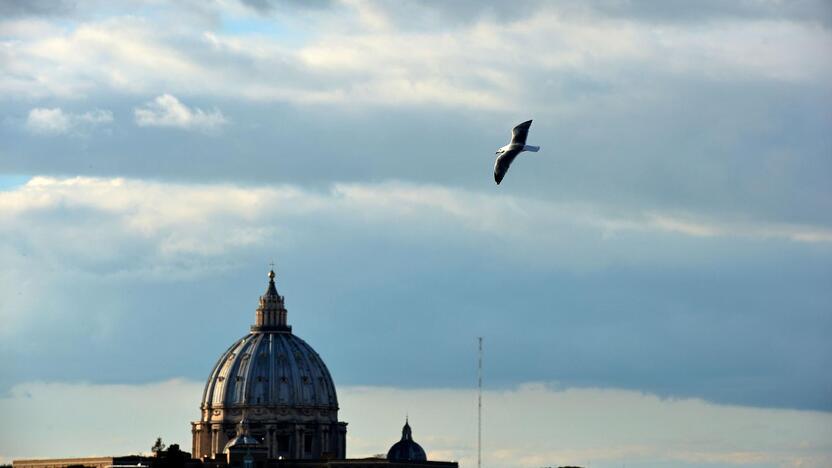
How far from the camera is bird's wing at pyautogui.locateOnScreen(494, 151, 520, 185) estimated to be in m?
172

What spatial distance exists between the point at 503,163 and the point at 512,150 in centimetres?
208

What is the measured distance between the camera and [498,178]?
562 ft

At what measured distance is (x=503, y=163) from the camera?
6865 inches

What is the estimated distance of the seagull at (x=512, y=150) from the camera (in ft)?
567

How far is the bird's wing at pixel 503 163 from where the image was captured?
565 ft

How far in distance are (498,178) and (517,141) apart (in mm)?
7644

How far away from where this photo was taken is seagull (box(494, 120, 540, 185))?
172875 mm

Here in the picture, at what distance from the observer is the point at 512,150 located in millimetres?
176250

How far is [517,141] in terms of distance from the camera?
17850 cm
